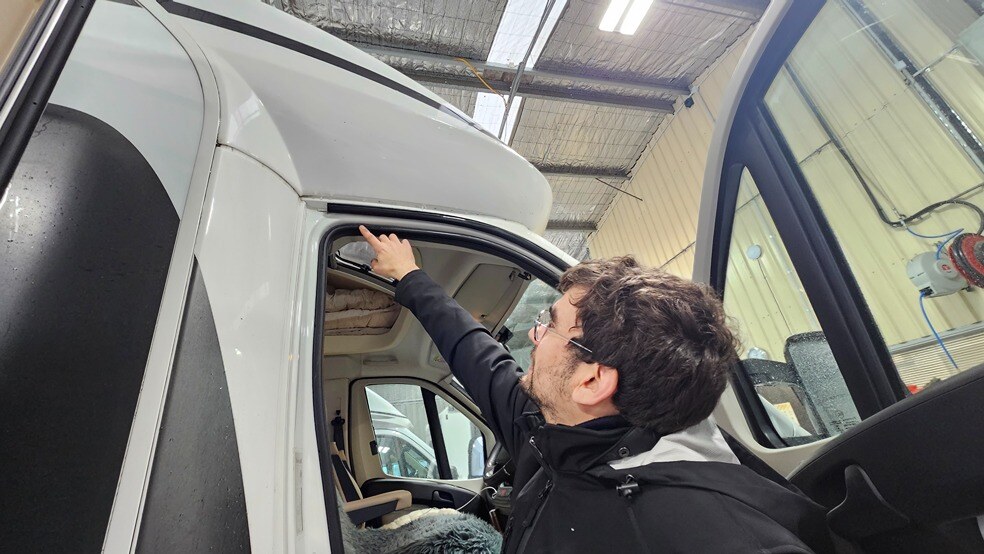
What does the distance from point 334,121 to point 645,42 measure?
15.4 feet

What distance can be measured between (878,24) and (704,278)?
2.70 ft

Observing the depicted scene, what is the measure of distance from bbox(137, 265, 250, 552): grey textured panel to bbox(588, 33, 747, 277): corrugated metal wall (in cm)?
600

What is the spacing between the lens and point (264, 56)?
1188mm

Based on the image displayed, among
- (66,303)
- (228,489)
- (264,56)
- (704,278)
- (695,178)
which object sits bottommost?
(228,489)

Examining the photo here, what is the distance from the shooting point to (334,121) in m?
1.28

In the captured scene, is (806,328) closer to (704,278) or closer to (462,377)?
(704,278)

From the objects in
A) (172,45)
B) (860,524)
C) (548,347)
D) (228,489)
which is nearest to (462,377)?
(548,347)

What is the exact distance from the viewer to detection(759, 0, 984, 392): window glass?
0.93 m

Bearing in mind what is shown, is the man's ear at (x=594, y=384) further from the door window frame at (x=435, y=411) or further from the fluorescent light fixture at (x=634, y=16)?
the fluorescent light fixture at (x=634, y=16)

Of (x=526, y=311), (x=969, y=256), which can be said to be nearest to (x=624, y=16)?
(x=526, y=311)

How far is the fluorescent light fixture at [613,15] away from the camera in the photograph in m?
4.09

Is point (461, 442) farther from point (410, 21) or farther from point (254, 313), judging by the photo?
point (410, 21)

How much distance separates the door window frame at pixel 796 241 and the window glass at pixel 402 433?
238cm

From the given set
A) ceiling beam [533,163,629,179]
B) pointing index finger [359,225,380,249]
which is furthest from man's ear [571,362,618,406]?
ceiling beam [533,163,629,179]
